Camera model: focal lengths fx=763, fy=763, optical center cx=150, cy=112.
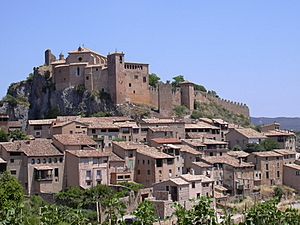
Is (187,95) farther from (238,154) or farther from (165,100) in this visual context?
(238,154)

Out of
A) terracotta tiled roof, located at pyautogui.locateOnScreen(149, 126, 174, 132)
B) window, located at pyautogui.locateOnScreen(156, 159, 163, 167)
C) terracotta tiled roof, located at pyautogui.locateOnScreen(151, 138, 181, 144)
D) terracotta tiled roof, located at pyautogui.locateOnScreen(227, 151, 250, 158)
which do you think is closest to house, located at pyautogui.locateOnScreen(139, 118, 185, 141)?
terracotta tiled roof, located at pyautogui.locateOnScreen(149, 126, 174, 132)

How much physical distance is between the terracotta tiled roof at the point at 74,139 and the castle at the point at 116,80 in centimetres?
1550

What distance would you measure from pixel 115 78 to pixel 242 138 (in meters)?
13.6

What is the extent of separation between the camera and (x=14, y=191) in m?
46.7

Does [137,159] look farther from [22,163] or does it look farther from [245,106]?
[245,106]

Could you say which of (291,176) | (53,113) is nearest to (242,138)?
(291,176)

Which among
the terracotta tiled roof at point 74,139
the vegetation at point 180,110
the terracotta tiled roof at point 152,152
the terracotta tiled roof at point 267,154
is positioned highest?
the vegetation at point 180,110

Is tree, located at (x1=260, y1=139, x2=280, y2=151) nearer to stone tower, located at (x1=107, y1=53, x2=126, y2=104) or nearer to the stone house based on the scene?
stone tower, located at (x1=107, y1=53, x2=126, y2=104)

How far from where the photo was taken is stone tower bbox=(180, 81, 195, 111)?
79312 mm

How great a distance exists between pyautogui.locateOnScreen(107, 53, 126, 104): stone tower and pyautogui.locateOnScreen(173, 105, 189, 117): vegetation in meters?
6.08

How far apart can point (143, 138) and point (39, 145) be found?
1126cm

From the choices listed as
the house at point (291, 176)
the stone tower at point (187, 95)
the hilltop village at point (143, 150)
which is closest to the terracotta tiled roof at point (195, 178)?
the hilltop village at point (143, 150)

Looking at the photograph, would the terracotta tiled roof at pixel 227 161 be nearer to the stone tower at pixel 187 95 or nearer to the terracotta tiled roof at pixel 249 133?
the terracotta tiled roof at pixel 249 133

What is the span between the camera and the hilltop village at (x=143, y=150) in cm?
5278
